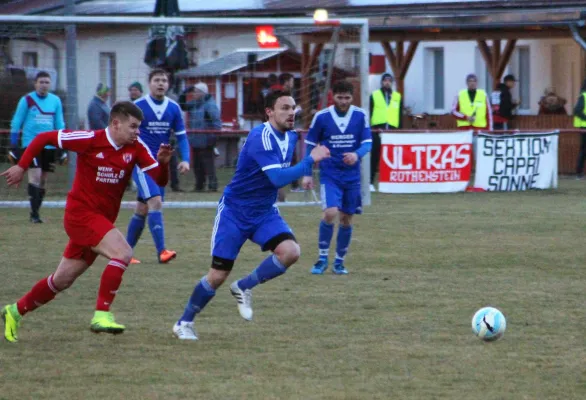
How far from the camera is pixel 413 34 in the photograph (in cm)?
2691

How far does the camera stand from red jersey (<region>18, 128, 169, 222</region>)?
7699 mm

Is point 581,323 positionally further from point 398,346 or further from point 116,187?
point 116,187

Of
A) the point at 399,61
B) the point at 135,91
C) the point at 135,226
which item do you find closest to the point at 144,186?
the point at 135,226

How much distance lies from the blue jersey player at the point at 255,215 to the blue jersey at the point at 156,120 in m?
3.97

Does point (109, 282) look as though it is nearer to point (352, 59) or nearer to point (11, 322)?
point (11, 322)

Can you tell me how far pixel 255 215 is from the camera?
792 centimetres

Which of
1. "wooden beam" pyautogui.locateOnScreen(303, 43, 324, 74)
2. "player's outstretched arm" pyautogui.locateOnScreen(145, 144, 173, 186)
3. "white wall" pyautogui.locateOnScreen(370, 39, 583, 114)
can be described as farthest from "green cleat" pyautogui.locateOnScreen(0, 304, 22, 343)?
"white wall" pyautogui.locateOnScreen(370, 39, 583, 114)

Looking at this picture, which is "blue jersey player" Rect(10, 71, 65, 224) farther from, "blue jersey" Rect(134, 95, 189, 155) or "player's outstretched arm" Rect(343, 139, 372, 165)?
"player's outstretched arm" Rect(343, 139, 372, 165)

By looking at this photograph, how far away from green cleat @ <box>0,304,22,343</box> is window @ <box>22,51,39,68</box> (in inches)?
451

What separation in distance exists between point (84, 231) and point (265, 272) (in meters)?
1.18

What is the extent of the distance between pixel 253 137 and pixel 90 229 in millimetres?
1152

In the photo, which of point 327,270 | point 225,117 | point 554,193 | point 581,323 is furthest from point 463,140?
point 581,323

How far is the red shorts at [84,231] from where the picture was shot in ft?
25.0

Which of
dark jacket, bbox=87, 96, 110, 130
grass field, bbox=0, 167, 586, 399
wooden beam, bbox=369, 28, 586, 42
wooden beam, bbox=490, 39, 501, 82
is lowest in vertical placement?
grass field, bbox=0, 167, 586, 399
